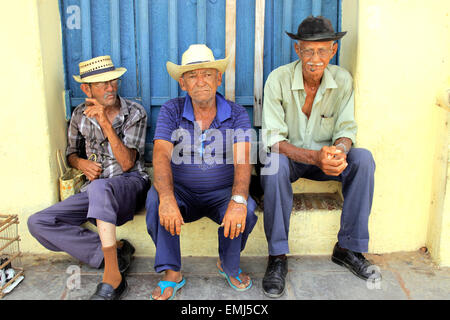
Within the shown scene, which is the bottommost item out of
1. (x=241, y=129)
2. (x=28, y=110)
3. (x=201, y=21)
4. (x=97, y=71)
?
(x=241, y=129)

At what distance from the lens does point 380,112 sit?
10.3 feet

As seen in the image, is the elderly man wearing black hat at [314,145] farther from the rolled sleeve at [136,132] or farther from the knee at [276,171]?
the rolled sleeve at [136,132]

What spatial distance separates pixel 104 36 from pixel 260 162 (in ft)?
5.41

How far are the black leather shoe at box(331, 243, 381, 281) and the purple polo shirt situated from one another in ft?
3.17

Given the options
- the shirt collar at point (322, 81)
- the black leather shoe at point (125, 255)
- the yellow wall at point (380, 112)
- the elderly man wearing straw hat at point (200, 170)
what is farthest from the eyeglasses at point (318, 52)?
the black leather shoe at point (125, 255)

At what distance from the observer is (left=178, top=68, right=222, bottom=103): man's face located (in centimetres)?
293

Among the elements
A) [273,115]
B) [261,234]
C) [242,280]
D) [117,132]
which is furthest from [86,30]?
[242,280]

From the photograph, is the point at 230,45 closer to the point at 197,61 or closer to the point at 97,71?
the point at 197,61

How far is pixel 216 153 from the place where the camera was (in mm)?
3010

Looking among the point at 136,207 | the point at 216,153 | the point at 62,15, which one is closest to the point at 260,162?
the point at 216,153

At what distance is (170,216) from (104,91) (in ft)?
3.78

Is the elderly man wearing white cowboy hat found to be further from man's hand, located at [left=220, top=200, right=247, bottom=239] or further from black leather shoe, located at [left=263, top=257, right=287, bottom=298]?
black leather shoe, located at [left=263, top=257, right=287, bottom=298]

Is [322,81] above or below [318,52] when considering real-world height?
below

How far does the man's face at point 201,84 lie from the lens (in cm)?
293
